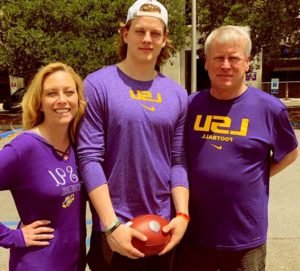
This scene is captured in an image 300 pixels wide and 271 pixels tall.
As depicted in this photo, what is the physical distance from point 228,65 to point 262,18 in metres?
14.1

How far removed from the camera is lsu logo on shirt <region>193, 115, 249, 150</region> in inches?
104

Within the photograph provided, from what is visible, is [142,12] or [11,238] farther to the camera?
[142,12]

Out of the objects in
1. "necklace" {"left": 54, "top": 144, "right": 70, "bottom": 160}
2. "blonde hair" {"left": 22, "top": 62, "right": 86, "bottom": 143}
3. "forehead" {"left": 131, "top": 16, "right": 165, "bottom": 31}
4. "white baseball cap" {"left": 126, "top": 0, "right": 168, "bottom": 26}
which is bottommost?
"necklace" {"left": 54, "top": 144, "right": 70, "bottom": 160}

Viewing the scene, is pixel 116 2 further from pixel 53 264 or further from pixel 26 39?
pixel 53 264

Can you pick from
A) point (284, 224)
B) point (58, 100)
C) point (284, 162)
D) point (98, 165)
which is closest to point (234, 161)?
point (284, 162)

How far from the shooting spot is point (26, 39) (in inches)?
555

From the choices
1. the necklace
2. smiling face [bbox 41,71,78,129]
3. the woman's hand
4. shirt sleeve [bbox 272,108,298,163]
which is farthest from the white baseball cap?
the woman's hand

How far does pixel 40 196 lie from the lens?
7.52 feet

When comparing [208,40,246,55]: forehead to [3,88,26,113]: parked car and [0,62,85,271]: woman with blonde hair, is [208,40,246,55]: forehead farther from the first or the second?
[3,88,26,113]: parked car

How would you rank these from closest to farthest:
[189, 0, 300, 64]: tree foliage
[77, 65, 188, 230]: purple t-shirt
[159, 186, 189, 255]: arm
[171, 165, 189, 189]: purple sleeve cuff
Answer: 1. [77, 65, 188, 230]: purple t-shirt
2. [159, 186, 189, 255]: arm
3. [171, 165, 189, 189]: purple sleeve cuff
4. [189, 0, 300, 64]: tree foliage

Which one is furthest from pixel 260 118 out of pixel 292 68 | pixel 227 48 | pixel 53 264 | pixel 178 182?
pixel 292 68

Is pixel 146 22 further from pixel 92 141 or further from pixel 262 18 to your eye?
pixel 262 18

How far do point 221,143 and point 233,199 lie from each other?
385 mm

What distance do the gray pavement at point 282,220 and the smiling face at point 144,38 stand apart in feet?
9.65
